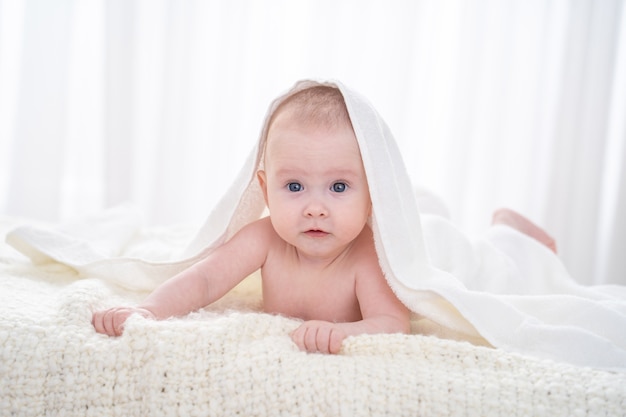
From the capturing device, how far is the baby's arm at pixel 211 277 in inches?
45.5

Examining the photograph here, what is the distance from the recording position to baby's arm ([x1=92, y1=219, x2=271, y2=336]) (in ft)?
3.79

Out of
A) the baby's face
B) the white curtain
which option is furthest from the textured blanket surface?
the white curtain

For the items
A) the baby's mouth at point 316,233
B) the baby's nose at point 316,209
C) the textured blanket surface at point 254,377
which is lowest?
the textured blanket surface at point 254,377

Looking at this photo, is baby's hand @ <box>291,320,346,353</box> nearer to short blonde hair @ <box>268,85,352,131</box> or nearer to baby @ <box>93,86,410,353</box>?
baby @ <box>93,86,410,353</box>

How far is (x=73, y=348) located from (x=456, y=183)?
2434mm

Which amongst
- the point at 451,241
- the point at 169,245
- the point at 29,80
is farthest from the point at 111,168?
the point at 451,241

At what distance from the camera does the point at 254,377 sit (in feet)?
3.03

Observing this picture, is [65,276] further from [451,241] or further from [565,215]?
[565,215]

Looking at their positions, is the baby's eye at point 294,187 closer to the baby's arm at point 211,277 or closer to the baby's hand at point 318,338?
the baby's arm at point 211,277

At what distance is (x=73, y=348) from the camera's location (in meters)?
0.96

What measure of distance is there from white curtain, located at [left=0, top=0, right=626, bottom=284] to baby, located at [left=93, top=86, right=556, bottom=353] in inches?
74.5

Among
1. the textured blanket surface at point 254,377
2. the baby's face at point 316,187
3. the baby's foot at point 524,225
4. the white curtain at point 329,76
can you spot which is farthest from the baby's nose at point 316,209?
the white curtain at point 329,76

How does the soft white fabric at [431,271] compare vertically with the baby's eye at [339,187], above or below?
below

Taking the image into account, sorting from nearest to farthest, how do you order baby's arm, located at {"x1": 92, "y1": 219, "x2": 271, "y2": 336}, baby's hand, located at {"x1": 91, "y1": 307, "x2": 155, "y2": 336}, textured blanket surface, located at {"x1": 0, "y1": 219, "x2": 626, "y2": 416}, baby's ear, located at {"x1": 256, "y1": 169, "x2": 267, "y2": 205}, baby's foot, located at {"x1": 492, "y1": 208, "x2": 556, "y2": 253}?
textured blanket surface, located at {"x1": 0, "y1": 219, "x2": 626, "y2": 416}, baby's hand, located at {"x1": 91, "y1": 307, "x2": 155, "y2": 336}, baby's arm, located at {"x1": 92, "y1": 219, "x2": 271, "y2": 336}, baby's ear, located at {"x1": 256, "y1": 169, "x2": 267, "y2": 205}, baby's foot, located at {"x1": 492, "y1": 208, "x2": 556, "y2": 253}
